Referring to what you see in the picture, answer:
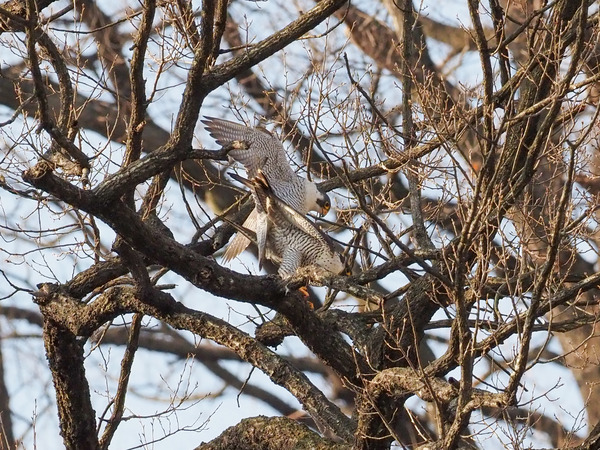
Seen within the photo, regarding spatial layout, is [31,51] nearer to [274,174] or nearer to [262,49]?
[262,49]

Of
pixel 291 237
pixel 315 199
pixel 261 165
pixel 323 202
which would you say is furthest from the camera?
pixel 323 202

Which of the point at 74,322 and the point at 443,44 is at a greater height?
the point at 443,44

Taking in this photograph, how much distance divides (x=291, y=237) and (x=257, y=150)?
2.17ft

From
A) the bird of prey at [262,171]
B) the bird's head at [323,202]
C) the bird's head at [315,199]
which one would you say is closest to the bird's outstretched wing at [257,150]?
the bird of prey at [262,171]

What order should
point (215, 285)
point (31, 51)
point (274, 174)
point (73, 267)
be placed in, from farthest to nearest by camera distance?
point (274, 174) → point (73, 267) → point (215, 285) → point (31, 51)

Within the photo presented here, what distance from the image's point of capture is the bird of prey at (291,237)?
6234 millimetres

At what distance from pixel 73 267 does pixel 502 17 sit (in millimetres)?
2969

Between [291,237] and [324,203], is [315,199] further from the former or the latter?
[291,237]

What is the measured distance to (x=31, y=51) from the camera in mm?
4090

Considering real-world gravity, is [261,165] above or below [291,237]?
above

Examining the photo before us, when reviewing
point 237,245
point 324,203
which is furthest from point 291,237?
point 324,203

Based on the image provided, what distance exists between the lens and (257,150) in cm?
670

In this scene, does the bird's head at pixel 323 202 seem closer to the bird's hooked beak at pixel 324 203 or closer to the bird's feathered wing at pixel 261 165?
the bird's hooked beak at pixel 324 203

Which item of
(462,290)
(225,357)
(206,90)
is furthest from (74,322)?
(225,357)
